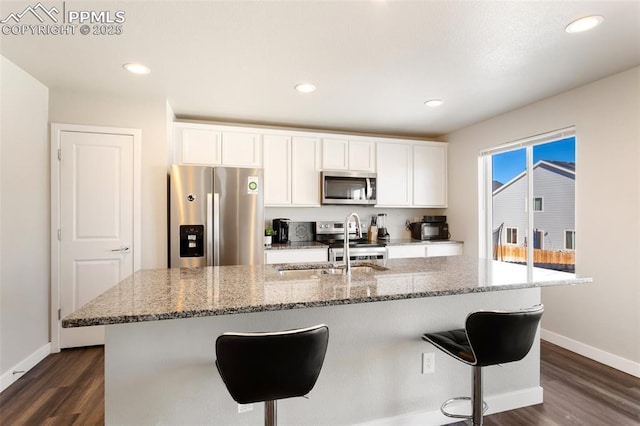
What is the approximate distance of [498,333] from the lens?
56.7 inches

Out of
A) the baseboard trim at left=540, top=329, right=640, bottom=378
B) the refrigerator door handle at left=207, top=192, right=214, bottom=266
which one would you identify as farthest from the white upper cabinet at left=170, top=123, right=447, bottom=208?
the baseboard trim at left=540, top=329, right=640, bottom=378

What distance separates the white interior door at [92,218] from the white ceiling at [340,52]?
1.74ft

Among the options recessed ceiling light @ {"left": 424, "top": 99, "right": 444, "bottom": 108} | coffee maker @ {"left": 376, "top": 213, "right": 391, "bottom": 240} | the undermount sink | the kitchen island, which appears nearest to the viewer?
the kitchen island

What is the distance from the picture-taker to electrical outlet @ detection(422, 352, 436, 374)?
1.92m

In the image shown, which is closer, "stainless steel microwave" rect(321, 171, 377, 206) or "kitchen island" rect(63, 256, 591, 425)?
"kitchen island" rect(63, 256, 591, 425)

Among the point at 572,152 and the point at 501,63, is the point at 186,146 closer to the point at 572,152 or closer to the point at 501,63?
the point at 501,63

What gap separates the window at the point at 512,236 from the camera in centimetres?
367

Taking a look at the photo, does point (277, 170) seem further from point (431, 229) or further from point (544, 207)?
point (544, 207)

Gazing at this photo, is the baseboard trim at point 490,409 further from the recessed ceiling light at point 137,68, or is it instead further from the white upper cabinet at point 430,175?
the recessed ceiling light at point 137,68

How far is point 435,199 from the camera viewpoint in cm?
461

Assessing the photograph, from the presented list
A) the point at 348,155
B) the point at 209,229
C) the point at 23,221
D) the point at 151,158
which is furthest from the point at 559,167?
the point at 23,221

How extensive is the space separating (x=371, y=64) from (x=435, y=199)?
105 inches

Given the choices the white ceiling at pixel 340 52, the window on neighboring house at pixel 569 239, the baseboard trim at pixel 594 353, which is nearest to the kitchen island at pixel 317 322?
the baseboard trim at pixel 594 353

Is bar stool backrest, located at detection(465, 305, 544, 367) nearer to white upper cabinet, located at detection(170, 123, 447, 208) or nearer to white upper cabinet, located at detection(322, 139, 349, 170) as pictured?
white upper cabinet, located at detection(170, 123, 447, 208)
